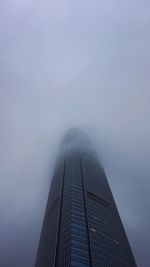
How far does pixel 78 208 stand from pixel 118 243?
26711mm

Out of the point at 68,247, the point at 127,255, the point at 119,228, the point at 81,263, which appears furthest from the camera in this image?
the point at 119,228

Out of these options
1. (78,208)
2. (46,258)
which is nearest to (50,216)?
(78,208)

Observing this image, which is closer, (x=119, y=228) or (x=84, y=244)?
(x=84, y=244)

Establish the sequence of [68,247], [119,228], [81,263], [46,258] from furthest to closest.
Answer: [119,228] < [46,258] < [68,247] < [81,263]

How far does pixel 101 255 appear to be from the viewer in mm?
148125

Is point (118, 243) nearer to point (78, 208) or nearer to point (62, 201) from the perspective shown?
point (78, 208)

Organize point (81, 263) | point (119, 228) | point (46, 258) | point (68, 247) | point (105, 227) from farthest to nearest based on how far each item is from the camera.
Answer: point (119, 228)
point (105, 227)
point (46, 258)
point (68, 247)
point (81, 263)

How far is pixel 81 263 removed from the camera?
137375 millimetres

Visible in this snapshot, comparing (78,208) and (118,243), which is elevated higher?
(78,208)

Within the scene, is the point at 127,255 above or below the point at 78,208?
below

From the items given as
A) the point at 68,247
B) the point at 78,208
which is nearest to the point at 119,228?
the point at 78,208

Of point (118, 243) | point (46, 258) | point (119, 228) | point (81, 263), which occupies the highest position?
point (119, 228)

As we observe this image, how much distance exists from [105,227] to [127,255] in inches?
715

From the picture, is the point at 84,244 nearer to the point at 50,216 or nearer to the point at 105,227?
the point at 105,227
